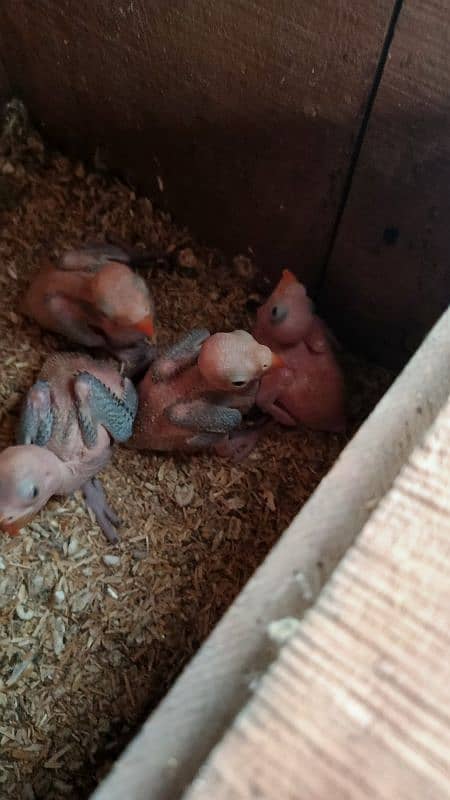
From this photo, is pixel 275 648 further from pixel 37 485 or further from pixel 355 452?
pixel 37 485

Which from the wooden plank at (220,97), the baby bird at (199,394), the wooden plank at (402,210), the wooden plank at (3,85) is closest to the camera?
the wooden plank at (402,210)

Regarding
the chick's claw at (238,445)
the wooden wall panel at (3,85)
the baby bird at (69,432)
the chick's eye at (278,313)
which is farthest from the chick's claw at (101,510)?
the wooden wall panel at (3,85)

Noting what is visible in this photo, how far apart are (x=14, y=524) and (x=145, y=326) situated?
0.53 metres

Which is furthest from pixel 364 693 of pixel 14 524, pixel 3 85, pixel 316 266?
pixel 3 85

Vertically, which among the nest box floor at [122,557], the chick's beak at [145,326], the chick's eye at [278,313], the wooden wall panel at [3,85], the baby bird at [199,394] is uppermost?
the wooden wall panel at [3,85]

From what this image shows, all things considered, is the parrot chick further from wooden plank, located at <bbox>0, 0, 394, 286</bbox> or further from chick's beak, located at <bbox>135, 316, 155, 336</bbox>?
chick's beak, located at <bbox>135, 316, 155, 336</bbox>

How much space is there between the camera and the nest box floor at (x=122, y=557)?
1.42 meters

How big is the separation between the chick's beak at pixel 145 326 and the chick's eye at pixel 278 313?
300 millimetres

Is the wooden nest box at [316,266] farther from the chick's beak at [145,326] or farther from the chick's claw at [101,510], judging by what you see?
the chick's claw at [101,510]

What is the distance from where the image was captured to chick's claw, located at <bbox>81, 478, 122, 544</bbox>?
1616 mm

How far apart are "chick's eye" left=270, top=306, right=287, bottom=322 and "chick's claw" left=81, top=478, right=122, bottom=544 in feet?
1.96

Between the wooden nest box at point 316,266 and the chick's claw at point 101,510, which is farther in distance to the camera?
the chick's claw at point 101,510

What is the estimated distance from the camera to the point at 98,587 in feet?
5.14

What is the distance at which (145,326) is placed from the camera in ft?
5.27
